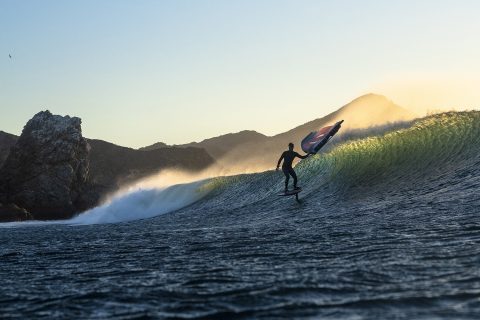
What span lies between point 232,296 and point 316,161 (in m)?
24.3

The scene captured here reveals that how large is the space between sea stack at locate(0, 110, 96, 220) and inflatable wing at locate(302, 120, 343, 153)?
154 feet

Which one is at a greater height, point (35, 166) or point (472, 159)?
point (35, 166)

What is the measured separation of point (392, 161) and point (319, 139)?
3.01 metres

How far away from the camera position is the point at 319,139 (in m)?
23.1

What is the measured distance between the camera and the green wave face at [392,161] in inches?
776

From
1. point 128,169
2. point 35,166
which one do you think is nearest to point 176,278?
point 35,166

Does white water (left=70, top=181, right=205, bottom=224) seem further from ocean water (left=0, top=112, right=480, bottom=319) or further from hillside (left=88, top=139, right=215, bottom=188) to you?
hillside (left=88, top=139, right=215, bottom=188)

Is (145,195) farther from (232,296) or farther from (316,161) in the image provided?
(232,296)

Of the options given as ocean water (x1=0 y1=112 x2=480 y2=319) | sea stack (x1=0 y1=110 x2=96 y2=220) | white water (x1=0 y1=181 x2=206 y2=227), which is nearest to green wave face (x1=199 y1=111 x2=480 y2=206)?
ocean water (x1=0 y1=112 x2=480 y2=319)

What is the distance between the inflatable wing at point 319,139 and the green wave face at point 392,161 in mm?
1716

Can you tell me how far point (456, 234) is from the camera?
8523 mm

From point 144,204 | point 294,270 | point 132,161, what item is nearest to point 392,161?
point 294,270

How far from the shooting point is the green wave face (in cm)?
1970

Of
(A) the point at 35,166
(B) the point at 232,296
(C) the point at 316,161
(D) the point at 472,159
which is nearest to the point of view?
(B) the point at 232,296
